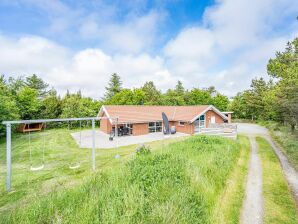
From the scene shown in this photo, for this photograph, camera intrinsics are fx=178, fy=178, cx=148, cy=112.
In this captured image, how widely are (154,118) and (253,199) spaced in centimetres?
1722

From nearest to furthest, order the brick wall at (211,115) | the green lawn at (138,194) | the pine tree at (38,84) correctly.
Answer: the green lawn at (138,194) < the brick wall at (211,115) < the pine tree at (38,84)

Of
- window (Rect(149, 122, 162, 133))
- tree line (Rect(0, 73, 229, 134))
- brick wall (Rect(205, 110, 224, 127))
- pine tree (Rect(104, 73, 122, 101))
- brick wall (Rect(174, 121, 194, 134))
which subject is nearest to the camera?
brick wall (Rect(174, 121, 194, 134))

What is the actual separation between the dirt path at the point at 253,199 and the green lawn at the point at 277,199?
17 centimetres

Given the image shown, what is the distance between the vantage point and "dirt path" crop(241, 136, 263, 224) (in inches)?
210

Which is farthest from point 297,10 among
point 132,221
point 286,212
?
point 132,221

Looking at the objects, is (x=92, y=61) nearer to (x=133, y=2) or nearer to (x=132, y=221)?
(x=133, y=2)

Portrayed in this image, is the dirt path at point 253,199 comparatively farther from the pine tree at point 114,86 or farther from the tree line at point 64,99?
the pine tree at point 114,86

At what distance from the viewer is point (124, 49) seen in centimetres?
2008

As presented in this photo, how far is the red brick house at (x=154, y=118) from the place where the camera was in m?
21.7

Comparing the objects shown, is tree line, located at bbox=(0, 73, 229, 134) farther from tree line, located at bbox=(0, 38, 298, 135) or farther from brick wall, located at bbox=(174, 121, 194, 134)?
brick wall, located at bbox=(174, 121, 194, 134)

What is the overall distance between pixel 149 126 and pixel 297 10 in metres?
17.3

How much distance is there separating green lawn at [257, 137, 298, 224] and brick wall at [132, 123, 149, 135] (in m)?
14.1

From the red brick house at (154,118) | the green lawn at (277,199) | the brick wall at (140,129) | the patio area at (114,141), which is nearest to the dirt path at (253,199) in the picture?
the green lawn at (277,199)

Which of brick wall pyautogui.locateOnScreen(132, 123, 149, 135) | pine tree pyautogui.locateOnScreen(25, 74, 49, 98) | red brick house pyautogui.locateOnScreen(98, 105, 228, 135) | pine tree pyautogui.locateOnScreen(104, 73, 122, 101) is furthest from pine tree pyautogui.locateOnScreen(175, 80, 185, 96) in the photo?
pine tree pyautogui.locateOnScreen(25, 74, 49, 98)
